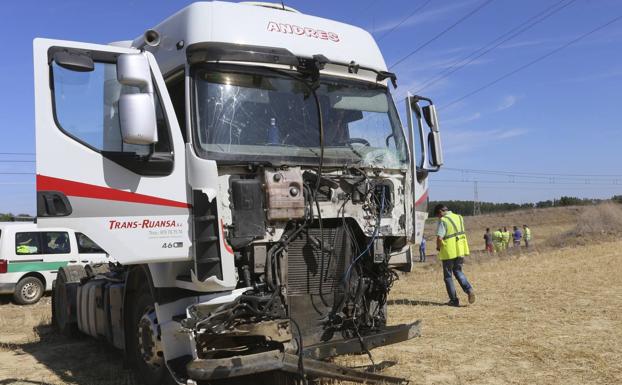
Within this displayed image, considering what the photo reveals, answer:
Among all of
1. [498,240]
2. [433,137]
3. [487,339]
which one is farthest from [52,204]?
[498,240]

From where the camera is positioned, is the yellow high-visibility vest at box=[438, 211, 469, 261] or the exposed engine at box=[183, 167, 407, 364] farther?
the yellow high-visibility vest at box=[438, 211, 469, 261]

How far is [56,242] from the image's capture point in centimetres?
1405

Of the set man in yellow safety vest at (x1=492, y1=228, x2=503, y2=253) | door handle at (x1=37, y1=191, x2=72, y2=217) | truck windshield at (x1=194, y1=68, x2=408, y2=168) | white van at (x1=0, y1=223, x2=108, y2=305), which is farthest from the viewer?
man in yellow safety vest at (x1=492, y1=228, x2=503, y2=253)

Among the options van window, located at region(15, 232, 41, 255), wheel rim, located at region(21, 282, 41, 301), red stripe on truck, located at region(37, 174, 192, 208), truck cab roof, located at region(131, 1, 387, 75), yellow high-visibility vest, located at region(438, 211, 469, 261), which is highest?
truck cab roof, located at region(131, 1, 387, 75)

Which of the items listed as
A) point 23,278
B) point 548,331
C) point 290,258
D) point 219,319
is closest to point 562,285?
point 548,331

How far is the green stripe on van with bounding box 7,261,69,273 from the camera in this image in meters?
13.3

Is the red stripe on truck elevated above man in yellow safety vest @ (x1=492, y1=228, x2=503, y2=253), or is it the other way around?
Answer: the red stripe on truck

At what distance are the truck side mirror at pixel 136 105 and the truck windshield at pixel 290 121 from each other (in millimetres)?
462

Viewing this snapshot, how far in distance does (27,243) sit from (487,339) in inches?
438

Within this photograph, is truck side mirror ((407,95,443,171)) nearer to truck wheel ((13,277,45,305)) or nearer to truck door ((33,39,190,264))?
truck door ((33,39,190,264))

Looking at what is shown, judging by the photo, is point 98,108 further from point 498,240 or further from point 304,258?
point 498,240

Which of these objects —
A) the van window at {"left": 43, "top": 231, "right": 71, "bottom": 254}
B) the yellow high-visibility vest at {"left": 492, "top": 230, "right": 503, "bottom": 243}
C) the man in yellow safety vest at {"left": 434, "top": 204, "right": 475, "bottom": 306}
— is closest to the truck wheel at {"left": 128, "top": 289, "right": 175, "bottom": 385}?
the man in yellow safety vest at {"left": 434, "top": 204, "right": 475, "bottom": 306}

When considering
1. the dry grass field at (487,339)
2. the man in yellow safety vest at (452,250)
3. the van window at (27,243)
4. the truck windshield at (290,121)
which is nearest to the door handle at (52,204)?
the truck windshield at (290,121)

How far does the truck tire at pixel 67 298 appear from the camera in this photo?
26.9ft
